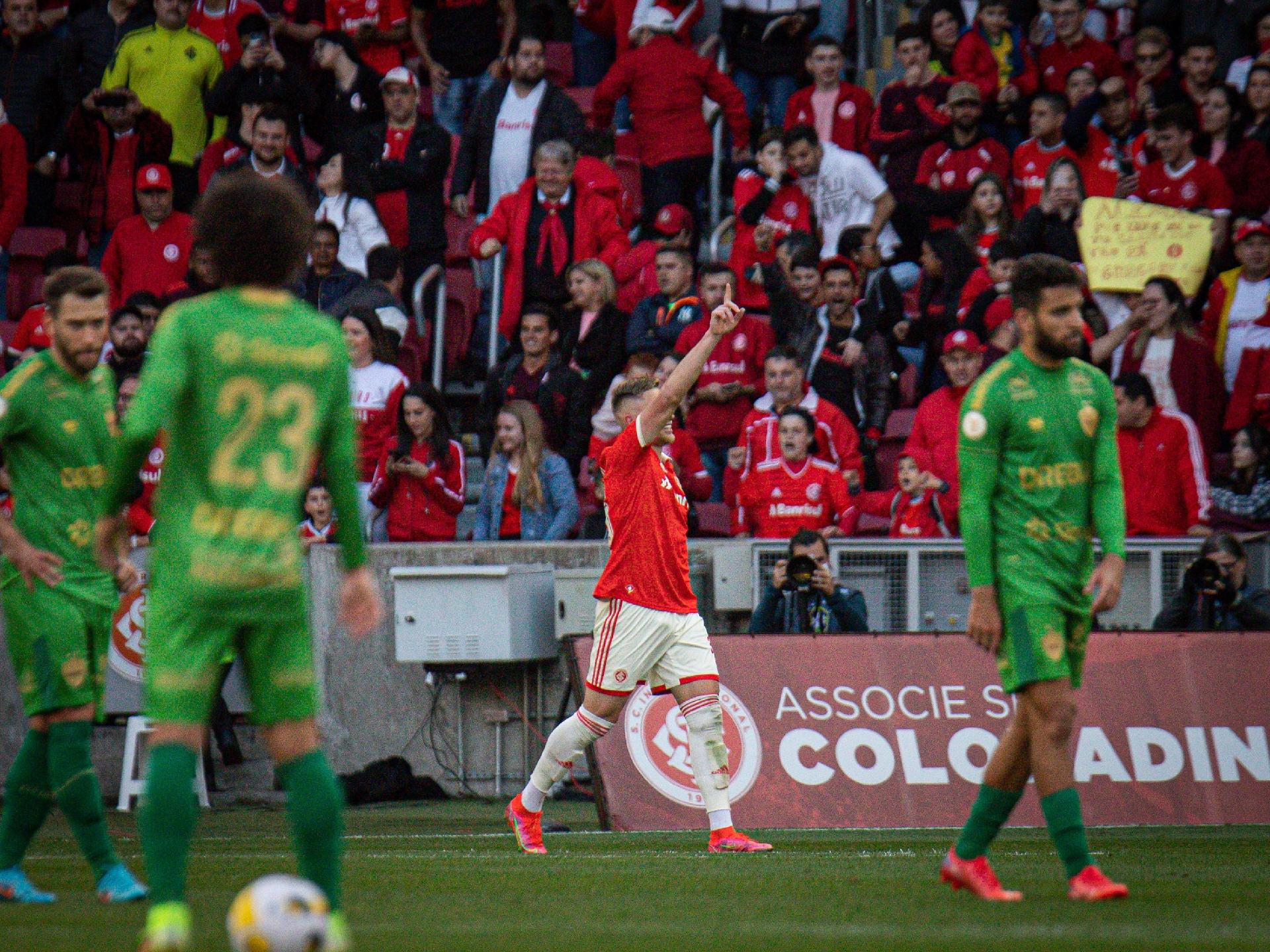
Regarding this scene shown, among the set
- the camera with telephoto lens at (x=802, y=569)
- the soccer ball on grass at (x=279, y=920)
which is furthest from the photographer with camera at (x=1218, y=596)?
the soccer ball on grass at (x=279, y=920)

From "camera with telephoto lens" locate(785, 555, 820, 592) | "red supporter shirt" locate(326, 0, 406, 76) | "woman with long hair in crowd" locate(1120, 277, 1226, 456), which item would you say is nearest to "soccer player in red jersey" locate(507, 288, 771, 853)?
"camera with telephoto lens" locate(785, 555, 820, 592)

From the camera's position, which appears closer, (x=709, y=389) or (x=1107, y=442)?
(x=1107, y=442)

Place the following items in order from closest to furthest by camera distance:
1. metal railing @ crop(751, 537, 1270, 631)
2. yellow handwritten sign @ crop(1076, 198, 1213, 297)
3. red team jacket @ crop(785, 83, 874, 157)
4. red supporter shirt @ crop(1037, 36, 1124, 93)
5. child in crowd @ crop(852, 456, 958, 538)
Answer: metal railing @ crop(751, 537, 1270, 631) < child in crowd @ crop(852, 456, 958, 538) < yellow handwritten sign @ crop(1076, 198, 1213, 297) < red supporter shirt @ crop(1037, 36, 1124, 93) < red team jacket @ crop(785, 83, 874, 157)

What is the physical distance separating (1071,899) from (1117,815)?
15.4 ft

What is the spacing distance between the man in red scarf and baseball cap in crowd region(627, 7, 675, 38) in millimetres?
2077

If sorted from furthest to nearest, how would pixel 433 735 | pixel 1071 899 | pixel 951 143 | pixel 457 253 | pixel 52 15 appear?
pixel 52 15, pixel 457 253, pixel 951 143, pixel 433 735, pixel 1071 899

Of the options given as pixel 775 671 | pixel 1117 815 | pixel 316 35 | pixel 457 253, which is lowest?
pixel 1117 815

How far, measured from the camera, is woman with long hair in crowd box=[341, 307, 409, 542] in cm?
1406

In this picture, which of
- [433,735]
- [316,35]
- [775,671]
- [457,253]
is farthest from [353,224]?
[775,671]

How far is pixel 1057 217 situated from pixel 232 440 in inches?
442

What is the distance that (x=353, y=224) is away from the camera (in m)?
16.1

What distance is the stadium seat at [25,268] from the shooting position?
1739 cm

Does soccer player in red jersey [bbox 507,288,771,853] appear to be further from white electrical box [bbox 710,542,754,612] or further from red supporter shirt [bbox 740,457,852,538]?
red supporter shirt [bbox 740,457,852,538]

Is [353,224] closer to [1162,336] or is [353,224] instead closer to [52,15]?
[52,15]
